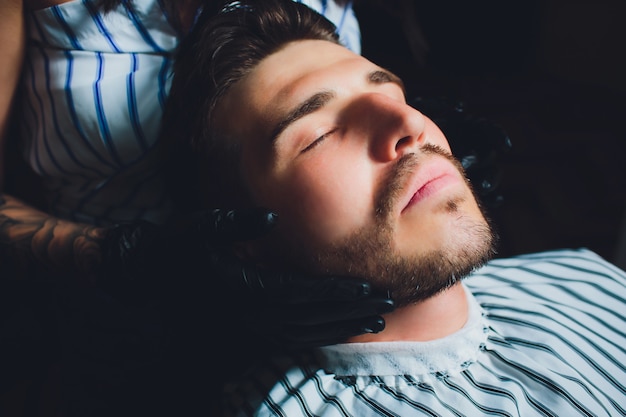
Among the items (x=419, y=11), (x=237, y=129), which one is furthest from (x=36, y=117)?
(x=419, y=11)

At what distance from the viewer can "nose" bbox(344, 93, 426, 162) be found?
0.97 m

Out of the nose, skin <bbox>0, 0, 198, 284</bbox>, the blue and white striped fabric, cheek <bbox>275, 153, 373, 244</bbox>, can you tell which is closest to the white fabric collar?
the blue and white striped fabric

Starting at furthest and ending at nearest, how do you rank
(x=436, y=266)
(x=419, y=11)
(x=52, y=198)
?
(x=419, y=11) < (x=52, y=198) < (x=436, y=266)

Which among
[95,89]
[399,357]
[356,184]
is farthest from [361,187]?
[95,89]

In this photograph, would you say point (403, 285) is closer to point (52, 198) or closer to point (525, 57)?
point (52, 198)

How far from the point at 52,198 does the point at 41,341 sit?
0.43 metres

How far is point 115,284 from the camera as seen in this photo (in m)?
1.14

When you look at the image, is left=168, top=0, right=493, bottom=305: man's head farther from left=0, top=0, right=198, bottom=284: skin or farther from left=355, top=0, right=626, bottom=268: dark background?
left=355, top=0, right=626, bottom=268: dark background

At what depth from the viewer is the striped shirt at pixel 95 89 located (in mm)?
1134

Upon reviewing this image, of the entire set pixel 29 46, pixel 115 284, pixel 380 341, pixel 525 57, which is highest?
pixel 29 46

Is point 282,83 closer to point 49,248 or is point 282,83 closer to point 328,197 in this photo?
point 328,197

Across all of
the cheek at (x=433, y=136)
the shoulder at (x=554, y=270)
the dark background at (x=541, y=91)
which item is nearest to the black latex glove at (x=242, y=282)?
the cheek at (x=433, y=136)

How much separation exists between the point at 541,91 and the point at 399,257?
3445 mm

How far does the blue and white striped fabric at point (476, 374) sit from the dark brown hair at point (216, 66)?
433 mm
